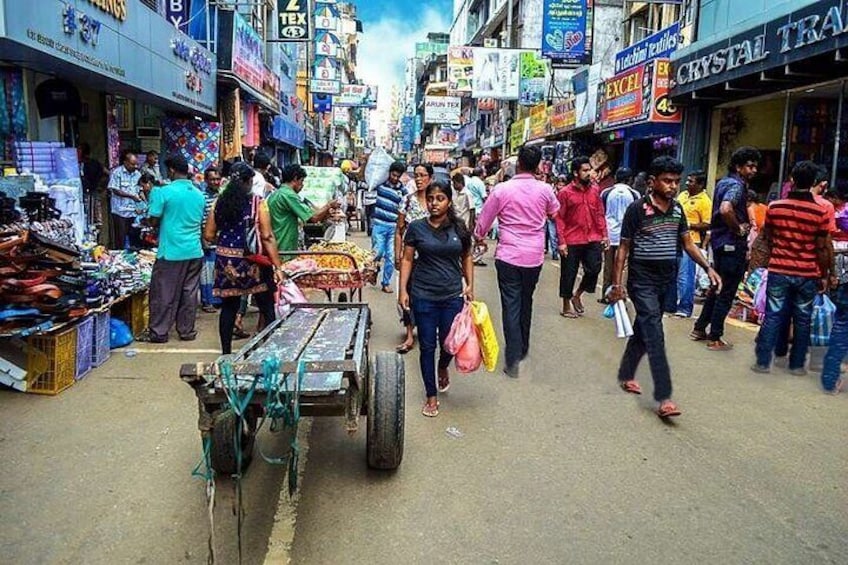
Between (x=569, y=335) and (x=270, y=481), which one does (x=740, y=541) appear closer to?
(x=270, y=481)

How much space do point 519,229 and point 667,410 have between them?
1.88 meters

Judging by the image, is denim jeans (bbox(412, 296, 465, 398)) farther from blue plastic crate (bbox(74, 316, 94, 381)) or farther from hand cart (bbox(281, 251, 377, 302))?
blue plastic crate (bbox(74, 316, 94, 381))

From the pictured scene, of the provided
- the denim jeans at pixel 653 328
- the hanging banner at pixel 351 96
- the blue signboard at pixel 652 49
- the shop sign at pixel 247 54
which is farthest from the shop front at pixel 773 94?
the hanging banner at pixel 351 96

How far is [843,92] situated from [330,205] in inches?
315

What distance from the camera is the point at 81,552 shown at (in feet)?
10.7

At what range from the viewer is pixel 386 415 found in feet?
12.9

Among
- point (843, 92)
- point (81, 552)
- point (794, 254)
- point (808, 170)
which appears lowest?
point (81, 552)

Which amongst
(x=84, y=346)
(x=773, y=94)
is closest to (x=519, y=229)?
(x=84, y=346)

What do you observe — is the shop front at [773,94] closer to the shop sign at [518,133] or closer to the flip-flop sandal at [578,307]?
the flip-flop sandal at [578,307]

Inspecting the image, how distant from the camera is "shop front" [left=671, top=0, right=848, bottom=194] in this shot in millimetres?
9445

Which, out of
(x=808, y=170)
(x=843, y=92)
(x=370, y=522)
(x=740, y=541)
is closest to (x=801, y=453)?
(x=740, y=541)

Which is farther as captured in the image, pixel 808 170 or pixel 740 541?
pixel 808 170

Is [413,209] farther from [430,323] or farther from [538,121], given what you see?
[538,121]

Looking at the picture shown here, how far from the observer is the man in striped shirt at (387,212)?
902 centimetres
